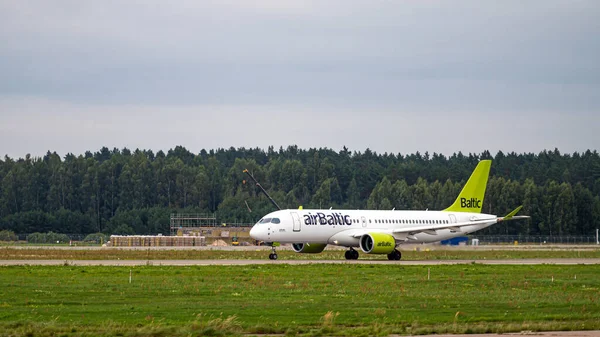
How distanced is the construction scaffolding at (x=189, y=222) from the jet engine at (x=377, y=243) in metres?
76.9

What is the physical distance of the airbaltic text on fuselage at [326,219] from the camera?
212 feet

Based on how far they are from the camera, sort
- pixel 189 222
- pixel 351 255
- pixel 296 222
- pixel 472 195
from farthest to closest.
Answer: pixel 189 222 < pixel 472 195 < pixel 351 255 < pixel 296 222

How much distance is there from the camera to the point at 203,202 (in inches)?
7219

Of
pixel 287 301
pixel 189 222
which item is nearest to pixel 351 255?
pixel 287 301

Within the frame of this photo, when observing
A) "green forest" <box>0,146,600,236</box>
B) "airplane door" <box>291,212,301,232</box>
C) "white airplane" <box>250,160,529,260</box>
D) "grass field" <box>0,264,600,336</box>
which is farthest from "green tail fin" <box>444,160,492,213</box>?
"green forest" <box>0,146,600,236</box>

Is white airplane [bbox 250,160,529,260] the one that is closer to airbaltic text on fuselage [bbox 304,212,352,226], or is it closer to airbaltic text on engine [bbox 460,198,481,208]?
airbaltic text on fuselage [bbox 304,212,352,226]

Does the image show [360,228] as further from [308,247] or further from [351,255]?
[308,247]

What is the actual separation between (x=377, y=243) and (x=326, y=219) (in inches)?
152

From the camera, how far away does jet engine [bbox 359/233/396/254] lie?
2544 inches

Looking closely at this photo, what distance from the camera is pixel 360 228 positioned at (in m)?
67.3

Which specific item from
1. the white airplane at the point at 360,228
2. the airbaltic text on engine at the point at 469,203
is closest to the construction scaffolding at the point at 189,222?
the airbaltic text on engine at the point at 469,203

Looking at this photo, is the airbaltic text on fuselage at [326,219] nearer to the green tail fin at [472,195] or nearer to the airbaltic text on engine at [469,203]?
the green tail fin at [472,195]

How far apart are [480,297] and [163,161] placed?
163461 millimetres

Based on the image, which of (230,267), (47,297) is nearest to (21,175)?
(230,267)
